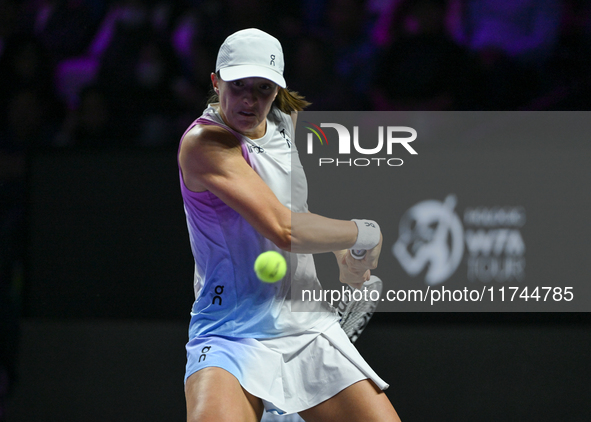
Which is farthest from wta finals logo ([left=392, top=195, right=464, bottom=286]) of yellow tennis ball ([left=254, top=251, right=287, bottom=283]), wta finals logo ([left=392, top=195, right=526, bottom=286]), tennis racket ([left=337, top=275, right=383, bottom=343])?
yellow tennis ball ([left=254, top=251, right=287, bottom=283])

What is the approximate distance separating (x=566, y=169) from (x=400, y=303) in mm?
1083

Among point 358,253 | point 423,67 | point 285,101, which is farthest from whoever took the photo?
point 423,67

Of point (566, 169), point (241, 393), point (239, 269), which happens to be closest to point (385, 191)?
point (566, 169)

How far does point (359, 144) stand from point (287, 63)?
681mm

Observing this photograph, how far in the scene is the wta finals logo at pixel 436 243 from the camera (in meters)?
3.15

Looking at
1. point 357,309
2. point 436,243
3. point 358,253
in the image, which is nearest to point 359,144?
point 436,243

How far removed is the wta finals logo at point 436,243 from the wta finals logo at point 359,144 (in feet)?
1.01

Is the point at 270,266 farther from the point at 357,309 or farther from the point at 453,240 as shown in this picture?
the point at 453,240

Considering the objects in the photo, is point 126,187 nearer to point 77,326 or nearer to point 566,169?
point 77,326

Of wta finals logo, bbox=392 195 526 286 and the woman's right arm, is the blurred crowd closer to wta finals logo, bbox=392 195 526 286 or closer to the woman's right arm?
wta finals logo, bbox=392 195 526 286

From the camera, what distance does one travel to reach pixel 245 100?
1754mm

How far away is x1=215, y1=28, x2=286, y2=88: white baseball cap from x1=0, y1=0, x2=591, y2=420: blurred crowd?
5.19 feet

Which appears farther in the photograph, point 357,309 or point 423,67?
point 423,67

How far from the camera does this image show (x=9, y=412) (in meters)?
3.22
